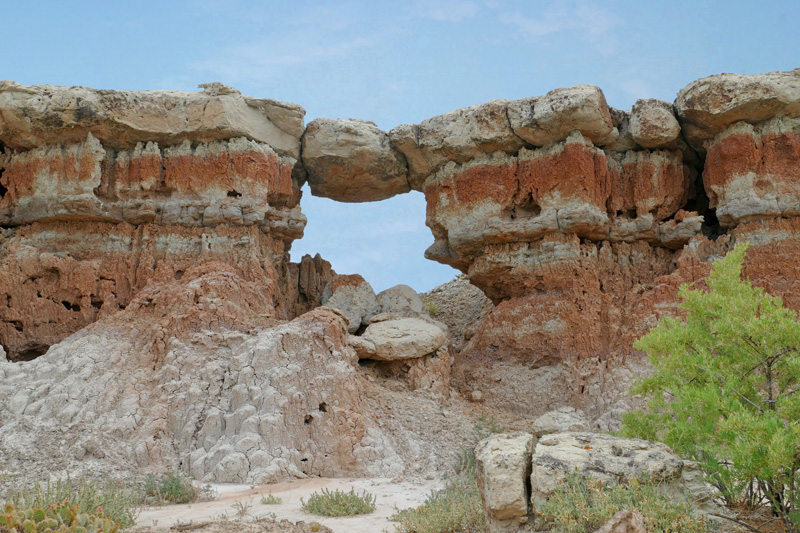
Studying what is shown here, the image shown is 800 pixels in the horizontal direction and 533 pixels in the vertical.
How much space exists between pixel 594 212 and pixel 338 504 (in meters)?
10.1

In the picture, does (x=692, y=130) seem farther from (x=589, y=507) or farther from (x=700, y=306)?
(x=589, y=507)

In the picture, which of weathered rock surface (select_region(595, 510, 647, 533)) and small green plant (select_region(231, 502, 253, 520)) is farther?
small green plant (select_region(231, 502, 253, 520))

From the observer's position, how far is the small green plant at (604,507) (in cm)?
695

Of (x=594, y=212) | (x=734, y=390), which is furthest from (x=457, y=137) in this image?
(x=734, y=390)

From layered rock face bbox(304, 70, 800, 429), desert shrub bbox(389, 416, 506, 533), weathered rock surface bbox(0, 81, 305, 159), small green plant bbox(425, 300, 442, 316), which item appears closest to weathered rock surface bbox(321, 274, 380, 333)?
layered rock face bbox(304, 70, 800, 429)

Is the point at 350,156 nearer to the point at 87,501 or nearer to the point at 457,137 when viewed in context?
the point at 457,137

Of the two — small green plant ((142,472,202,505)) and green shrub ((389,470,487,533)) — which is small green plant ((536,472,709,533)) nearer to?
green shrub ((389,470,487,533))

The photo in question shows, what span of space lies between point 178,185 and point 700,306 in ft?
40.7

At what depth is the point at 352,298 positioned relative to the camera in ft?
62.6

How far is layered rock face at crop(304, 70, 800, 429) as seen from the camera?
17.0m

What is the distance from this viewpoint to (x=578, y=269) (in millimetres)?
17656

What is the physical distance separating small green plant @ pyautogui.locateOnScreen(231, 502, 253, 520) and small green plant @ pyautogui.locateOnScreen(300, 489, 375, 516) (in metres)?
0.69

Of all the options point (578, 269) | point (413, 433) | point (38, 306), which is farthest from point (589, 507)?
point (38, 306)

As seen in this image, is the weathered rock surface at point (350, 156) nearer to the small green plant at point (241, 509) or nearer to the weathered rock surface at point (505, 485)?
the small green plant at point (241, 509)
